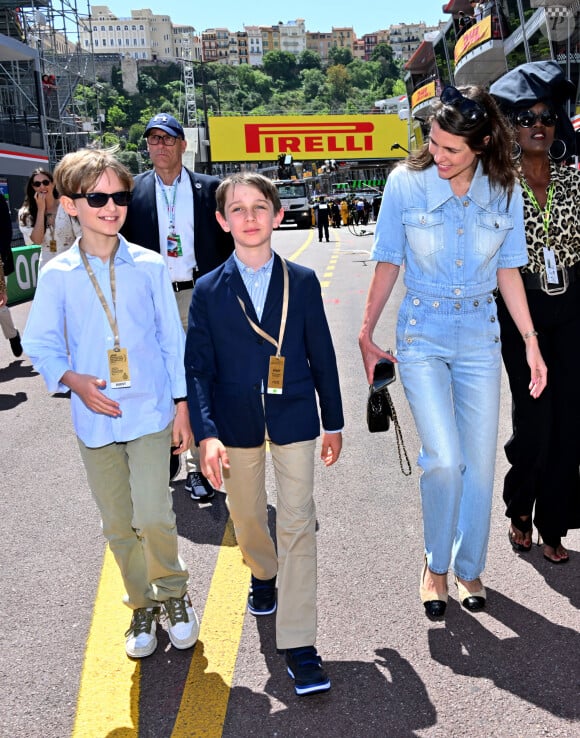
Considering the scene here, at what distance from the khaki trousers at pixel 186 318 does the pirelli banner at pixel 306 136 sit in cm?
6815

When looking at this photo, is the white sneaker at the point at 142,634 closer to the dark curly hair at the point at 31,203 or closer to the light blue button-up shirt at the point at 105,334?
the light blue button-up shirt at the point at 105,334

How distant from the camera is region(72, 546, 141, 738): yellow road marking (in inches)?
109

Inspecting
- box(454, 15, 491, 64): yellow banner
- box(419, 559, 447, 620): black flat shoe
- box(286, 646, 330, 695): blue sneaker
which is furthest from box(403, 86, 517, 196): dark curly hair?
box(454, 15, 491, 64): yellow banner

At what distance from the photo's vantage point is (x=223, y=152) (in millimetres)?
72000

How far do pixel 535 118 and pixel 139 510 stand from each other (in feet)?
7.57

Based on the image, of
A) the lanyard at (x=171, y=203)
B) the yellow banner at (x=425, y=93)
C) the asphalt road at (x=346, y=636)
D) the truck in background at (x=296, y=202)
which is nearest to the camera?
the asphalt road at (x=346, y=636)

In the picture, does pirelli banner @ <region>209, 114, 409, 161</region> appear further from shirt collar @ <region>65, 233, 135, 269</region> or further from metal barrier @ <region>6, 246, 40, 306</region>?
shirt collar @ <region>65, 233, 135, 269</region>

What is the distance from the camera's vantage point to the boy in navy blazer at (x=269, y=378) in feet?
9.79

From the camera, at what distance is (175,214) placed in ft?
16.0


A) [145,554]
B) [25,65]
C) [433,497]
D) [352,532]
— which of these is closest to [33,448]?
[352,532]

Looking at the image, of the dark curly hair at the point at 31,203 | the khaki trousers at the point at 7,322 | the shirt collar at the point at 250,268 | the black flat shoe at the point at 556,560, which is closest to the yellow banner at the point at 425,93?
the khaki trousers at the point at 7,322

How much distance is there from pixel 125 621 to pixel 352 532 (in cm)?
130

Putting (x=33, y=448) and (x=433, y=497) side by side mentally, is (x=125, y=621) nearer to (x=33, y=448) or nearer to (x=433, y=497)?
(x=433, y=497)

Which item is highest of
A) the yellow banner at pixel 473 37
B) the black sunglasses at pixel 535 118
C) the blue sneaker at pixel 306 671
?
the yellow banner at pixel 473 37
